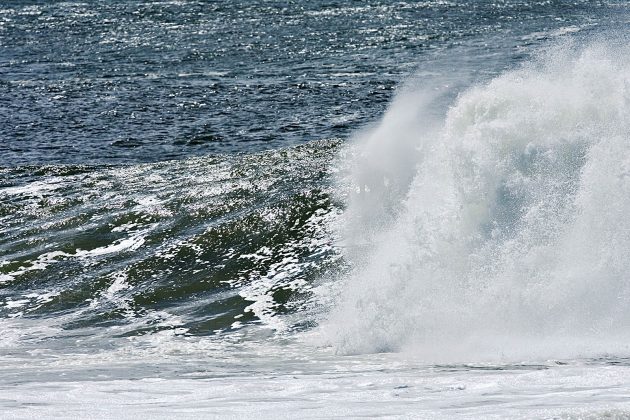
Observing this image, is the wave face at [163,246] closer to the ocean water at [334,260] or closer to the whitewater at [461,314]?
the ocean water at [334,260]

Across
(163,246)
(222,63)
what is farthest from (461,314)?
(222,63)

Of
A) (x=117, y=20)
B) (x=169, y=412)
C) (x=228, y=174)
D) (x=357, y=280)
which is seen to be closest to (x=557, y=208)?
(x=357, y=280)

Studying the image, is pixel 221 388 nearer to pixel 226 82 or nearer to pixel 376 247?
pixel 376 247

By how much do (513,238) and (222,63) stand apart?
23315 mm

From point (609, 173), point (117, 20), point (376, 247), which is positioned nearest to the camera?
point (609, 173)

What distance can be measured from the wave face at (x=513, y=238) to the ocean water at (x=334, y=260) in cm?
3

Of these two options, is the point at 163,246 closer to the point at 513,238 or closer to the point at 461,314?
the point at 513,238

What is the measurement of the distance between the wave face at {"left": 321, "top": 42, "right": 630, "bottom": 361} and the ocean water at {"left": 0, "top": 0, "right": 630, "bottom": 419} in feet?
0.08

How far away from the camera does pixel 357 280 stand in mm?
13125

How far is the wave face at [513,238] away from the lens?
10.7 meters

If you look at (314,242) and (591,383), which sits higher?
(591,383)

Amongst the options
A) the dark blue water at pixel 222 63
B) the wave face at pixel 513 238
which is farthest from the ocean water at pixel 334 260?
the dark blue water at pixel 222 63

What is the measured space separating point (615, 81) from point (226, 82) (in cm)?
1838

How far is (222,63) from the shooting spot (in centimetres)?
3416
